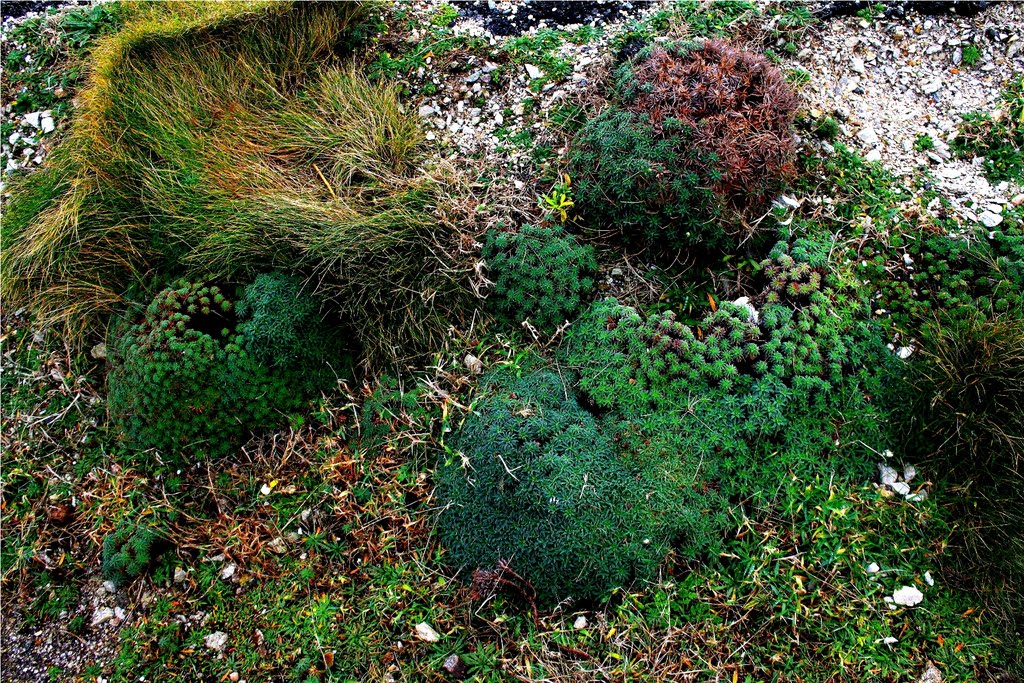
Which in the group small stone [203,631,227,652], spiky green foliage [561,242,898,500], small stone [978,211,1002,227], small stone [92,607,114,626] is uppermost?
small stone [978,211,1002,227]

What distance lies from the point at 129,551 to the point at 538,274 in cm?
251

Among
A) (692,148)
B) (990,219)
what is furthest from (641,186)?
(990,219)

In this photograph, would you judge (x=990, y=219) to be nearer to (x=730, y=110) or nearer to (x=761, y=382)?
(x=730, y=110)

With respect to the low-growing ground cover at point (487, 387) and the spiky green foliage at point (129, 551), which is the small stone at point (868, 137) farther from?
the spiky green foliage at point (129, 551)

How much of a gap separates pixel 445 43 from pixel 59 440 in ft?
11.0

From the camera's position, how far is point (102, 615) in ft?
10.3

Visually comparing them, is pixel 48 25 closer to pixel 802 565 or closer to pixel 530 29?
pixel 530 29

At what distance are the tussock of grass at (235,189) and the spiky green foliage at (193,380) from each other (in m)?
0.27

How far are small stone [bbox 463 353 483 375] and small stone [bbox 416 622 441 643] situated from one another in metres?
1.25

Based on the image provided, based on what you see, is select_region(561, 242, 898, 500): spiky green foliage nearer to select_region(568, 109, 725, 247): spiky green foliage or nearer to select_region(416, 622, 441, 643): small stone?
select_region(568, 109, 725, 247): spiky green foliage

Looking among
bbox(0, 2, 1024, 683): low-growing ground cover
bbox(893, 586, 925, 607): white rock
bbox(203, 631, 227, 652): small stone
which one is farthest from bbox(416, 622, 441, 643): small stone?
bbox(893, 586, 925, 607): white rock

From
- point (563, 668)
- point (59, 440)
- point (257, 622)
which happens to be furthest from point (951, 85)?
point (59, 440)

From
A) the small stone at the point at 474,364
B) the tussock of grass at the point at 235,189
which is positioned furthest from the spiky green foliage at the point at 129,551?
the small stone at the point at 474,364

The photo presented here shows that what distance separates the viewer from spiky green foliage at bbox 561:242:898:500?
297cm
